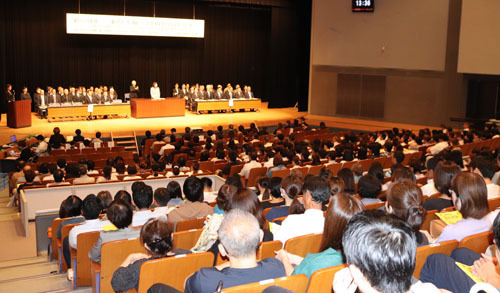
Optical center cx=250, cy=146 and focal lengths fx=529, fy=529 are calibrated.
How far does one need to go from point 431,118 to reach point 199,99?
8398mm

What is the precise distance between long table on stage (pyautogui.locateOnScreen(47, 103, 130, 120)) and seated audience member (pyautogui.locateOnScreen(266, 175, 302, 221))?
13.5 metres

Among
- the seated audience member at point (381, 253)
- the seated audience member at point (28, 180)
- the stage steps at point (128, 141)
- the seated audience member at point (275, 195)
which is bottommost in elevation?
the stage steps at point (128, 141)

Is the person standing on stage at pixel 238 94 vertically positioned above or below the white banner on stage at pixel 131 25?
below

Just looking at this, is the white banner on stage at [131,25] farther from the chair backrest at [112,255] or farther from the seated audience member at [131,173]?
the chair backrest at [112,255]

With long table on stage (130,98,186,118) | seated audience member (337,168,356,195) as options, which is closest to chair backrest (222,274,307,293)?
seated audience member (337,168,356,195)

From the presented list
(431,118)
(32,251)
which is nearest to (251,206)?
(32,251)

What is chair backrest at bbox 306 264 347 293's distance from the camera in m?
2.64

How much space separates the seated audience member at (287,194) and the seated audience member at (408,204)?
1.34 meters

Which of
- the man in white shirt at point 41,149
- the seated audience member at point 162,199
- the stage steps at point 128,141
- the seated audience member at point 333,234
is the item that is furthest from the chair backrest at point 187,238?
the stage steps at point 128,141

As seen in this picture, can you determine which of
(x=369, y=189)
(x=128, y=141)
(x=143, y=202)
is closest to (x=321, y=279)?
(x=369, y=189)

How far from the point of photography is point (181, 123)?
17469mm

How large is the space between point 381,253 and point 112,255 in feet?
8.85

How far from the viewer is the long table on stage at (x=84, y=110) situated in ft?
55.1

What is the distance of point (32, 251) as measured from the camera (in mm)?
6367
